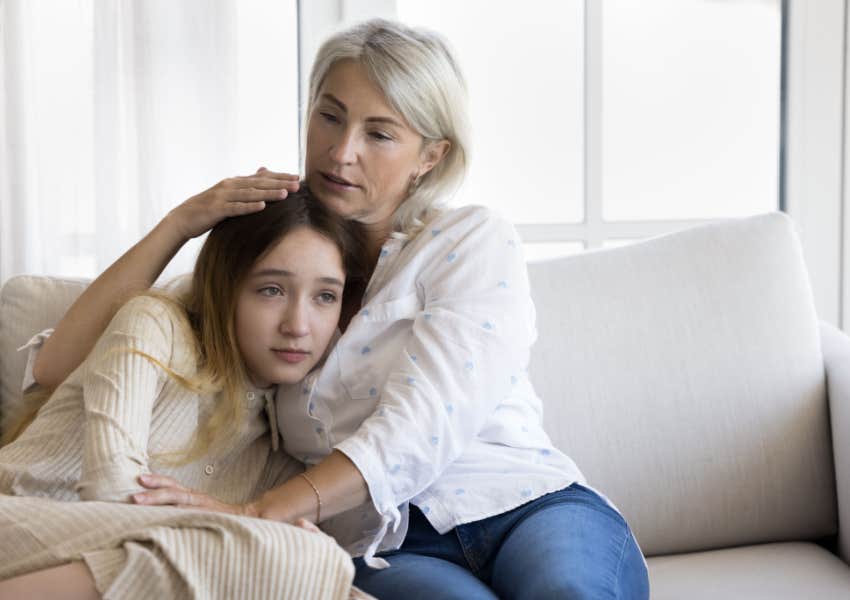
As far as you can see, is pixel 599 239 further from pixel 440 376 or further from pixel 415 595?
pixel 415 595

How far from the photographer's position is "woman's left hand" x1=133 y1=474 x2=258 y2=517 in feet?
4.40

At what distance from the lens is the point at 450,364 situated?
5.07 feet

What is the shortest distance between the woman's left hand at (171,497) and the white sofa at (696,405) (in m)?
0.59

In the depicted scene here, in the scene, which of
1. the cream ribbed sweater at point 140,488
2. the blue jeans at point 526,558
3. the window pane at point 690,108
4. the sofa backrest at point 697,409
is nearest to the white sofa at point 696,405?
the sofa backrest at point 697,409

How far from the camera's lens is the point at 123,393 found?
55.6 inches

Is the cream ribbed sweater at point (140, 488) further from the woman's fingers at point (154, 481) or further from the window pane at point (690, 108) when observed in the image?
the window pane at point (690, 108)

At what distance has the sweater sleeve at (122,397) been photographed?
135cm

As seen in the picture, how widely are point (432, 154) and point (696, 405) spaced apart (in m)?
0.62

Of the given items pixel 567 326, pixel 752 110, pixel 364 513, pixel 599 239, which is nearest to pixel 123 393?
pixel 364 513

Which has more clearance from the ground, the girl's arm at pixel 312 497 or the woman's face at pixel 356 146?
the woman's face at pixel 356 146

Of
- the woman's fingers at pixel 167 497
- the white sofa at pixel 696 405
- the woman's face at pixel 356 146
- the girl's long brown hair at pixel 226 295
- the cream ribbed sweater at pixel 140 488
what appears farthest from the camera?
the white sofa at pixel 696 405

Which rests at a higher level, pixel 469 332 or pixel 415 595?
pixel 469 332

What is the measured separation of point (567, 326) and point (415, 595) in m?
0.66

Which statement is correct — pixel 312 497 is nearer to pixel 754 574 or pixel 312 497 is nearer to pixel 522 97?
pixel 754 574
